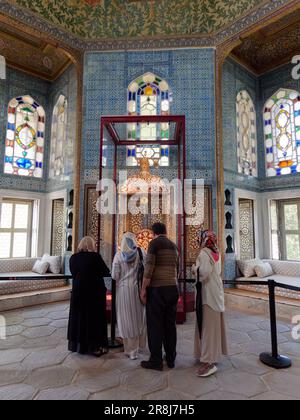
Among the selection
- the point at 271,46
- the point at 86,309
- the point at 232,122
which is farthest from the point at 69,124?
the point at 271,46

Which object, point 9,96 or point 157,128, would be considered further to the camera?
point 9,96

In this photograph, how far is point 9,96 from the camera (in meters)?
6.79

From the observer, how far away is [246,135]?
6.82 meters

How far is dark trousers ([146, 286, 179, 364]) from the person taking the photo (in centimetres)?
286

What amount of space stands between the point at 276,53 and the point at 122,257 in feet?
22.0

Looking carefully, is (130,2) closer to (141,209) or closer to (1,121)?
(1,121)

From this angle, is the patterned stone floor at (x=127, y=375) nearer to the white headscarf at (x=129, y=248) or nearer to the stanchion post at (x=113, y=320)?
the stanchion post at (x=113, y=320)

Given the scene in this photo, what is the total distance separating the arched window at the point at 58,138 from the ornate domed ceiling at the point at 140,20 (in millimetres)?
1620

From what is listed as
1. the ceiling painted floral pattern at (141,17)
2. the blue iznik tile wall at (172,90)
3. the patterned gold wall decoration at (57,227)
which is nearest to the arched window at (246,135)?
the blue iznik tile wall at (172,90)

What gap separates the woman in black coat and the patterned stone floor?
0.48 feet

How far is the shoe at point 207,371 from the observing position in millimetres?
2682

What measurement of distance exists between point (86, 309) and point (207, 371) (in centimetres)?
150
